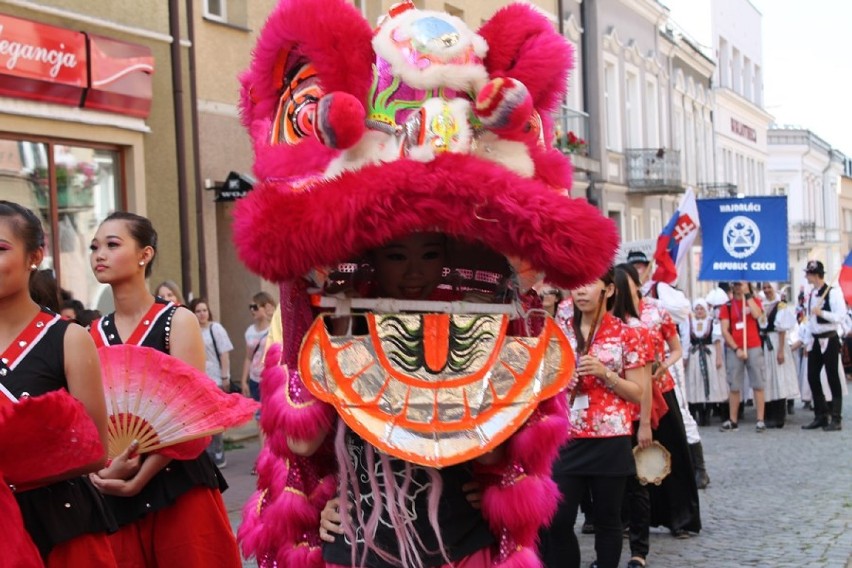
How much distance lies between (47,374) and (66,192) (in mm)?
10403

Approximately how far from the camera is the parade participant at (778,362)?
16.1 m

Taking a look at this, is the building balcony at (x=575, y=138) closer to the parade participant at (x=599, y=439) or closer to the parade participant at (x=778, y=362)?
the parade participant at (x=778, y=362)

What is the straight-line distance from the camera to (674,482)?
8508 millimetres

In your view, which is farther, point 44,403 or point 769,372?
point 769,372

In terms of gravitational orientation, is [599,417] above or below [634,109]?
below

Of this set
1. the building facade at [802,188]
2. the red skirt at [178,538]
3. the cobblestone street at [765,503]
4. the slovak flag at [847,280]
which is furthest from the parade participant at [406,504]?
the building facade at [802,188]

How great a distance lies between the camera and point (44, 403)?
3.46m

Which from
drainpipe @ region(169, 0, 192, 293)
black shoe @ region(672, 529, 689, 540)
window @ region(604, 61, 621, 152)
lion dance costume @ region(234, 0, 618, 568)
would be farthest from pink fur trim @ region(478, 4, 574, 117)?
window @ region(604, 61, 621, 152)

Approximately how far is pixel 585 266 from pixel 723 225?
12.4m

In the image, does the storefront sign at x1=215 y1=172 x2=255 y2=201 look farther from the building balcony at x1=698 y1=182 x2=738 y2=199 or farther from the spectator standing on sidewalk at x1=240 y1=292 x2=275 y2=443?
the building balcony at x1=698 y1=182 x2=738 y2=199

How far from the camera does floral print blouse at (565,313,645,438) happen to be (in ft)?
21.6

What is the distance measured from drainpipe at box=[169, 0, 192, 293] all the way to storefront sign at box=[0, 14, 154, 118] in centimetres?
55

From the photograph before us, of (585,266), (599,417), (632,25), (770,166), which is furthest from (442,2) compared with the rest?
(770,166)

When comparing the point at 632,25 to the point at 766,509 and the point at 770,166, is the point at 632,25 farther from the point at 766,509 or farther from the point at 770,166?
the point at 770,166
